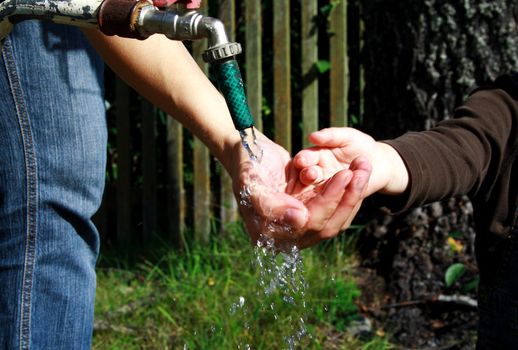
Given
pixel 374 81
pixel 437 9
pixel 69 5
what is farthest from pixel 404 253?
pixel 69 5

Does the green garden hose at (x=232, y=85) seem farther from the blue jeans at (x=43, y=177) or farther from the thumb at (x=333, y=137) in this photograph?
the blue jeans at (x=43, y=177)

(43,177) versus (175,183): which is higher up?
(43,177)

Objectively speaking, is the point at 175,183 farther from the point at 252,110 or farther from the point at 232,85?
the point at 232,85

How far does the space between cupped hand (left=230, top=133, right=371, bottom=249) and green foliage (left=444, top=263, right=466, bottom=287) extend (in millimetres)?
1750

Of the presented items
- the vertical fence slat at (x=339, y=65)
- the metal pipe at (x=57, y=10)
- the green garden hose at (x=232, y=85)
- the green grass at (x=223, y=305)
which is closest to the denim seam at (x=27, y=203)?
the metal pipe at (x=57, y=10)

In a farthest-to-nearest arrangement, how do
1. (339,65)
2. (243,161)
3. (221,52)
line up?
(339,65), (243,161), (221,52)

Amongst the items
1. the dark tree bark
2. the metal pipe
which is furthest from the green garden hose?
the dark tree bark

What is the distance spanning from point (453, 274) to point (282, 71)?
1272 mm

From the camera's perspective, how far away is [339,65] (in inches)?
152

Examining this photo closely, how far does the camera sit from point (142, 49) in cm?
177

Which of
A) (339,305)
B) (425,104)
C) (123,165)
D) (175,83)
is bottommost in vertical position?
(339,305)

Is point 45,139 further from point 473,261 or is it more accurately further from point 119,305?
point 473,261

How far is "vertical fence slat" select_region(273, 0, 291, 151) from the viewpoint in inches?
151

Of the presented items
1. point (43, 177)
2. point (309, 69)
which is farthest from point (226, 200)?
point (43, 177)
